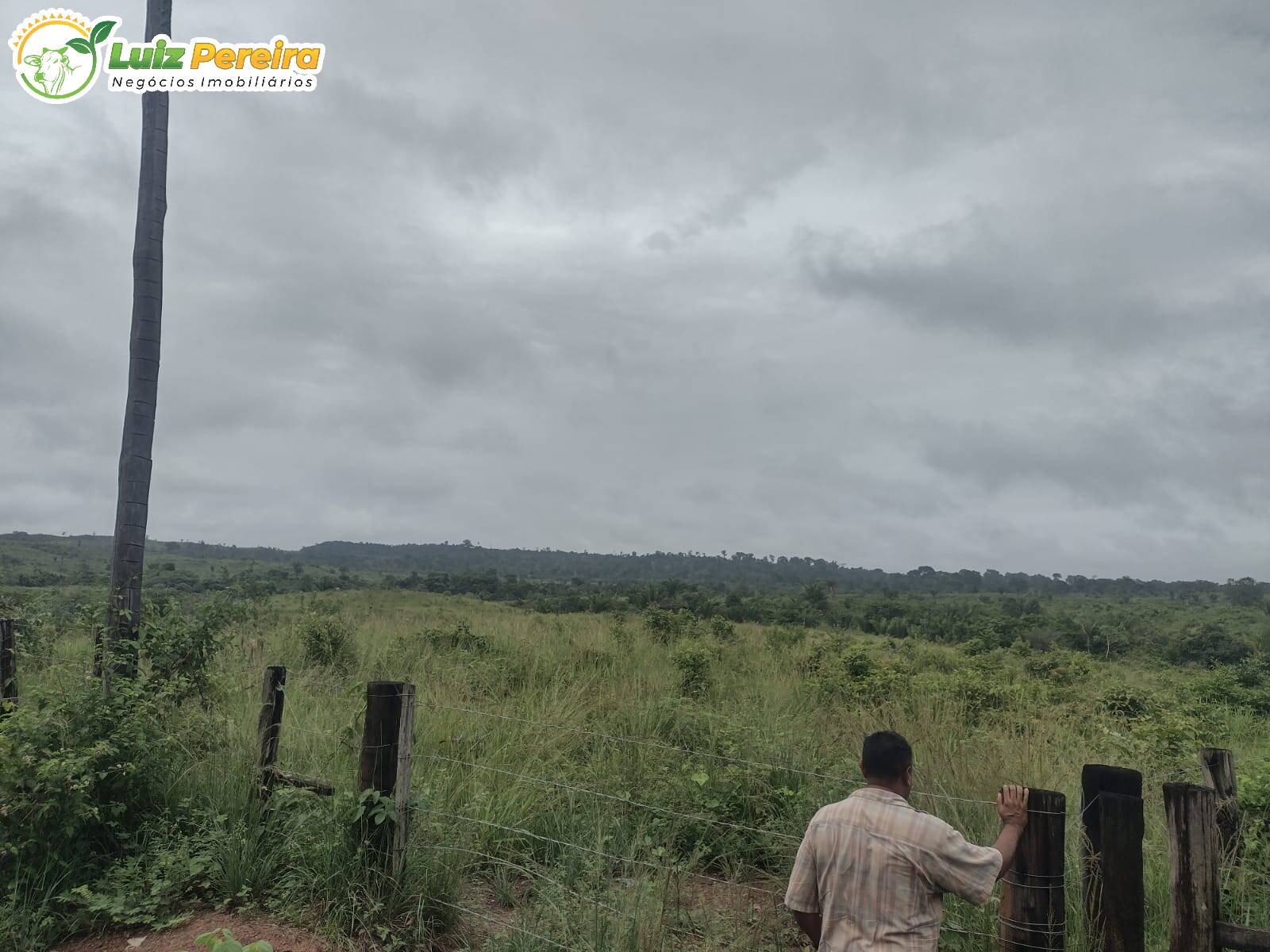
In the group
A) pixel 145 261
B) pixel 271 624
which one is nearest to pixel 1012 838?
pixel 145 261

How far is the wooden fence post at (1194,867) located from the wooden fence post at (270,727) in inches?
195

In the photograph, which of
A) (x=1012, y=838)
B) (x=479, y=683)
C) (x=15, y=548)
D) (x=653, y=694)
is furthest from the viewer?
(x=15, y=548)

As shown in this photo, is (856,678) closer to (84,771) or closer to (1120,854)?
(1120,854)

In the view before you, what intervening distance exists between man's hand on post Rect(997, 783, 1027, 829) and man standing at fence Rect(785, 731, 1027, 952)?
0.35 feet

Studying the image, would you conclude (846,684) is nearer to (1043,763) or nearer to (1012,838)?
(1043,763)

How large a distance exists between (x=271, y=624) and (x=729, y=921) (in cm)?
1437

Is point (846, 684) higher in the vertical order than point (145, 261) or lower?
lower

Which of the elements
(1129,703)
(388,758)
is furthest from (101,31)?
(1129,703)

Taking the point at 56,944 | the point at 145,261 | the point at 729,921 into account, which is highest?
the point at 145,261

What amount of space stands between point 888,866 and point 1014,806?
0.62 m

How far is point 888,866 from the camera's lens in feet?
10.0

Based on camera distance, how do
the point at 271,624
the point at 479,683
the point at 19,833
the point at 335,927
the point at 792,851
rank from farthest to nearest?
1. the point at 271,624
2. the point at 479,683
3. the point at 792,851
4. the point at 19,833
5. the point at 335,927

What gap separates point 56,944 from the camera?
4680 mm

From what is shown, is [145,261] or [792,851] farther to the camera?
[145,261]
